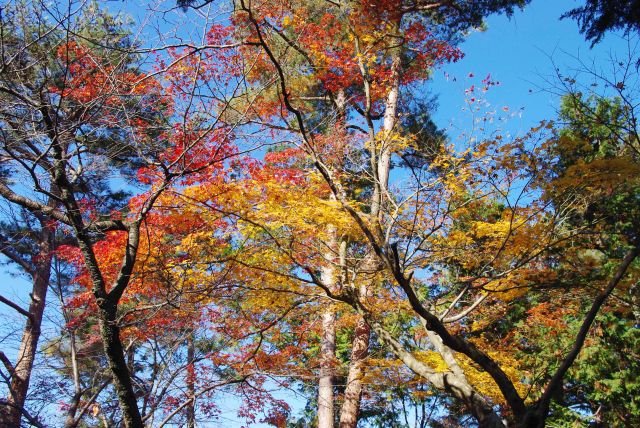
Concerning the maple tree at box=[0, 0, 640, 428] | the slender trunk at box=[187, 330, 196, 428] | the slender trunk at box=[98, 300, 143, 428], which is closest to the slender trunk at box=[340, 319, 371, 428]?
the maple tree at box=[0, 0, 640, 428]

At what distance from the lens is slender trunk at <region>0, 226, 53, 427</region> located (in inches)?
313

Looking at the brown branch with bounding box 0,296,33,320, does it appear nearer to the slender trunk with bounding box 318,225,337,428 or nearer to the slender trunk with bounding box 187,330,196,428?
the slender trunk with bounding box 187,330,196,428

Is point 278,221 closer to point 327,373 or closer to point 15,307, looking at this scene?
point 327,373

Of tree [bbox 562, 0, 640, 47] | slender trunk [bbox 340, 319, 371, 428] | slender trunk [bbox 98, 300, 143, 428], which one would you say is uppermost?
tree [bbox 562, 0, 640, 47]

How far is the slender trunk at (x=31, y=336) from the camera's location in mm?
7953

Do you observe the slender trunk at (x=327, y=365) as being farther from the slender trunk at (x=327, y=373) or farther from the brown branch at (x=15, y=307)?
the brown branch at (x=15, y=307)

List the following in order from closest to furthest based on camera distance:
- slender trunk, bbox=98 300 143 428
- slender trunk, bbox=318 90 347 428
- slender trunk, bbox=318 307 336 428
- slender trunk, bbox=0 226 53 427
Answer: slender trunk, bbox=98 300 143 428 → slender trunk, bbox=318 90 347 428 → slender trunk, bbox=0 226 53 427 → slender trunk, bbox=318 307 336 428

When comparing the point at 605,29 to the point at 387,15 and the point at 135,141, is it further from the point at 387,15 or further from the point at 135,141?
the point at 135,141

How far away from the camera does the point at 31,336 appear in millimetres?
9109

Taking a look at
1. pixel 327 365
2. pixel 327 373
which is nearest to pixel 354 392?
pixel 327 373

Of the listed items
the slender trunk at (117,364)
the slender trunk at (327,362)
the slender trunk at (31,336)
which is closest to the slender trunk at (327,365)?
the slender trunk at (327,362)

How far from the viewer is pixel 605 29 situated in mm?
4816

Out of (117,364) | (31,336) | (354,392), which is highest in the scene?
(31,336)

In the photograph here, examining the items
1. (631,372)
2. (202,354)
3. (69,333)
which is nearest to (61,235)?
(69,333)
